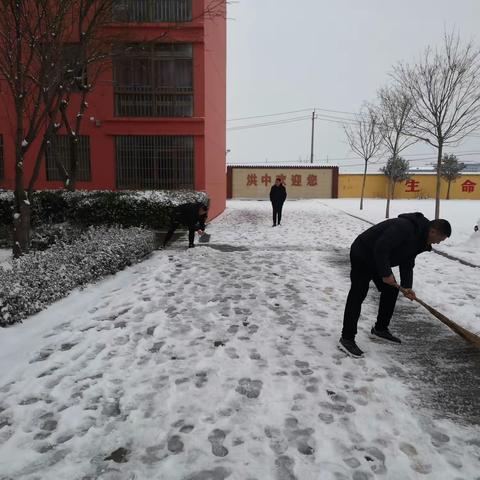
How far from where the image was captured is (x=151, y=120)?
13.6 metres

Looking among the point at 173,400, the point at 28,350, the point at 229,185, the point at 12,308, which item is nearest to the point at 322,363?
the point at 173,400

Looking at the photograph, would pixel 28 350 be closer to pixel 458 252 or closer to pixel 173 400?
pixel 173 400

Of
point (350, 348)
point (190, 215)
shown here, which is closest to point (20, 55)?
point (190, 215)

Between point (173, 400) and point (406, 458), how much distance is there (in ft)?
5.24

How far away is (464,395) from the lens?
10.3ft

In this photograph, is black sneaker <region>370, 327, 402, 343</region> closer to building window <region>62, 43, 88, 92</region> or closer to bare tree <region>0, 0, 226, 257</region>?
bare tree <region>0, 0, 226, 257</region>

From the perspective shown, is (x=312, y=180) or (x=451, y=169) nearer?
(x=451, y=169)

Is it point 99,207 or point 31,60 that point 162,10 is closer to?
point 99,207

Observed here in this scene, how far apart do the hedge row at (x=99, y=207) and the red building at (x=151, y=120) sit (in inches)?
103

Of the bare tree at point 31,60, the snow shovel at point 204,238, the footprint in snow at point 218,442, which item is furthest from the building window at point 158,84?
the footprint in snow at point 218,442

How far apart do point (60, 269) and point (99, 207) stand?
230 inches

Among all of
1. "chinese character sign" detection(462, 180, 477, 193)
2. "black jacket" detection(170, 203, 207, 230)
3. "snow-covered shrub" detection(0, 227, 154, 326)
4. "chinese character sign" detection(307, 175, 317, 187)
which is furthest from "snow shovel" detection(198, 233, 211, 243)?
"chinese character sign" detection(462, 180, 477, 193)

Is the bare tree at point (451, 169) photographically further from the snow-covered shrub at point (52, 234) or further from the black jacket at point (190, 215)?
the snow-covered shrub at point (52, 234)

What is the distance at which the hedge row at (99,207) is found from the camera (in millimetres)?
11273
